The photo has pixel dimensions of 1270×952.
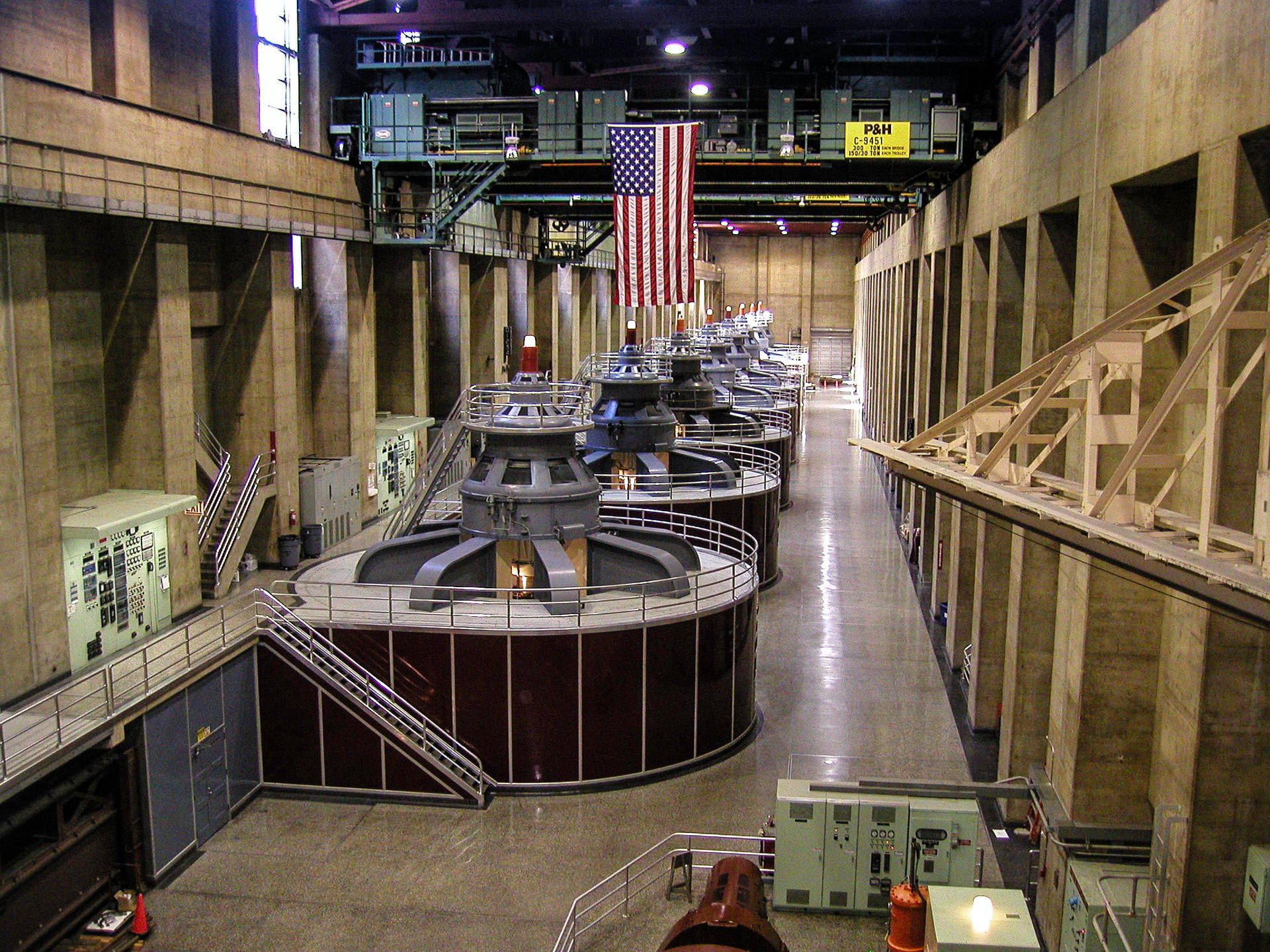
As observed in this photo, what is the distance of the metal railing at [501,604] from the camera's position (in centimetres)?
1628

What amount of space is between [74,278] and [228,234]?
5.21 m

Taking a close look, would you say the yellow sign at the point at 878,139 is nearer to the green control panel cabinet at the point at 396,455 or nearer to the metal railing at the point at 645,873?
the green control panel cabinet at the point at 396,455

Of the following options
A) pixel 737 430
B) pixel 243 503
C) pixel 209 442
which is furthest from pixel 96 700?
pixel 737 430

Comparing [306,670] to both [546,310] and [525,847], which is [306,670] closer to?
[525,847]

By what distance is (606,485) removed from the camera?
2675 cm

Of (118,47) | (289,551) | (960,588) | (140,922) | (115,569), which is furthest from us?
(289,551)

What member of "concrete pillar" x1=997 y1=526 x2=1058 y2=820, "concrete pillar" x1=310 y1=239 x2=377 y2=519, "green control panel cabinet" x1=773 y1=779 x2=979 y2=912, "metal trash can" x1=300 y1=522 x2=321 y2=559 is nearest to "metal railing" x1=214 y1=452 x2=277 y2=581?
"metal trash can" x1=300 y1=522 x2=321 y2=559

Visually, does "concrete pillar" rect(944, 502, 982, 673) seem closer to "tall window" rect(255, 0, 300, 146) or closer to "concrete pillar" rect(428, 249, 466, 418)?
"tall window" rect(255, 0, 300, 146)

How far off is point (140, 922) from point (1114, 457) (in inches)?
464

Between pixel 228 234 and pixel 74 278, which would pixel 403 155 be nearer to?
pixel 228 234

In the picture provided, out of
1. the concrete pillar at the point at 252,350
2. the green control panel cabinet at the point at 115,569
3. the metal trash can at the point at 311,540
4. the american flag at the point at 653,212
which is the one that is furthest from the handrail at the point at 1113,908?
the metal trash can at the point at 311,540

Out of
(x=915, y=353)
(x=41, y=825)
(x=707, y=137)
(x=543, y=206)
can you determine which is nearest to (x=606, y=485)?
(x=707, y=137)

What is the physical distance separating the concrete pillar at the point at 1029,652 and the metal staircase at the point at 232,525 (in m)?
15.2

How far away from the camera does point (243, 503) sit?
24516 mm
